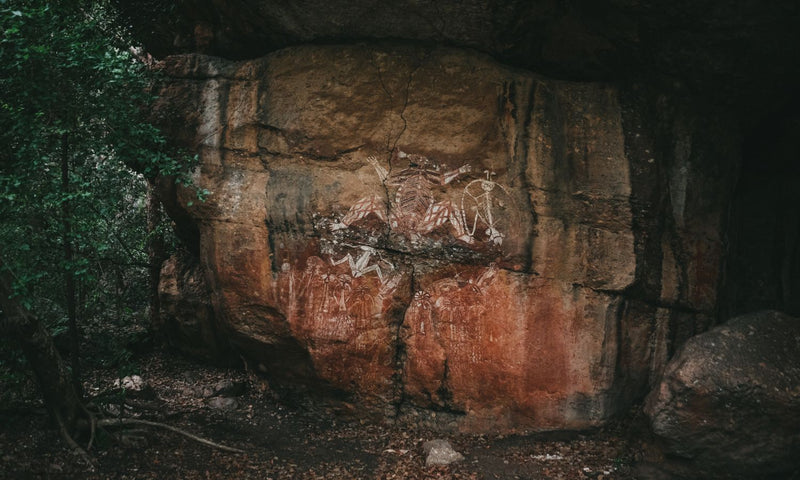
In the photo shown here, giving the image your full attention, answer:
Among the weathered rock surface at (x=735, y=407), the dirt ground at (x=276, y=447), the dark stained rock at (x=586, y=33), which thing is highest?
the dark stained rock at (x=586, y=33)

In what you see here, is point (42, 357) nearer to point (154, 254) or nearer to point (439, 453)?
point (154, 254)

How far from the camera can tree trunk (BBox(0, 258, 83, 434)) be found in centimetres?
535

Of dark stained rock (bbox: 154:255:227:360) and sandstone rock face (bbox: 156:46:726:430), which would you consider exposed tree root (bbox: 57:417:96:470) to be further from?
dark stained rock (bbox: 154:255:227:360)

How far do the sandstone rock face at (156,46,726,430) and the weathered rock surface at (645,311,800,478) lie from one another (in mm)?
941

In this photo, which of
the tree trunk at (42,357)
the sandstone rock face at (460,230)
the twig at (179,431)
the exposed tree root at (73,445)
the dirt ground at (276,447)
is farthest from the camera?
the sandstone rock face at (460,230)

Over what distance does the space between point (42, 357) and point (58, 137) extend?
217 centimetres

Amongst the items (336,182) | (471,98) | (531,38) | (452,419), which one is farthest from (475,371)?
(531,38)

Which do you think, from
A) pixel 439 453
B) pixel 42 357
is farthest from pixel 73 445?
pixel 439 453

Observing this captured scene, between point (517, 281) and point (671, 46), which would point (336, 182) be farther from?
point (671, 46)

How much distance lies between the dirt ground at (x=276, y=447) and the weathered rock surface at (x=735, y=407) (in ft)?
2.17

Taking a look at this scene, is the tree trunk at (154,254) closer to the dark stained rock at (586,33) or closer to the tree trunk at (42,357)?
the tree trunk at (42,357)

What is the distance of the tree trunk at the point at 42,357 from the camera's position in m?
5.35

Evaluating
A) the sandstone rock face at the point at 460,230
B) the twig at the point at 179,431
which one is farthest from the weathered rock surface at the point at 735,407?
the twig at the point at 179,431

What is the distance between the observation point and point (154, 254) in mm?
9125
